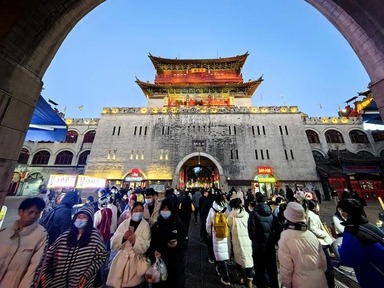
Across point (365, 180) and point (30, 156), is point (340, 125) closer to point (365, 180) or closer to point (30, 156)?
point (365, 180)

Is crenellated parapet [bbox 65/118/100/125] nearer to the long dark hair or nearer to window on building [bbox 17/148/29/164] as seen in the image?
window on building [bbox 17/148/29/164]

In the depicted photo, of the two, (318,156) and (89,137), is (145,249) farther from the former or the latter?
(89,137)

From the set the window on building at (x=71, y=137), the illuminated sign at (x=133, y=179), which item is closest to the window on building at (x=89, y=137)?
the window on building at (x=71, y=137)

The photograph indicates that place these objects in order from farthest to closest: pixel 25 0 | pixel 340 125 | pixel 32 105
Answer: pixel 340 125 < pixel 32 105 < pixel 25 0

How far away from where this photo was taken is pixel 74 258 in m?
2.01

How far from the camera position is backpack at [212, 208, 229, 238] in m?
3.75

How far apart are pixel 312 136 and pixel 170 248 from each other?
77.9 ft

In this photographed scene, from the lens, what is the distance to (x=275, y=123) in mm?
19719

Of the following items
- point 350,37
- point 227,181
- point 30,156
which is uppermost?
point 30,156

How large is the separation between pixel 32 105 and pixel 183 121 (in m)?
17.9

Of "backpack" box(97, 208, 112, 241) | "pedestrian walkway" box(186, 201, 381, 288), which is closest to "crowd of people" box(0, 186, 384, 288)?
"pedestrian walkway" box(186, 201, 381, 288)

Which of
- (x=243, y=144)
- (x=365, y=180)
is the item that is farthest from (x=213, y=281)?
(x=365, y=180)

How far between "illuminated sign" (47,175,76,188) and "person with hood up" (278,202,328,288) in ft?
25.7

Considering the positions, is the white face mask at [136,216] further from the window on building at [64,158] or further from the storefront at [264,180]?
the window on building at [64,158]
